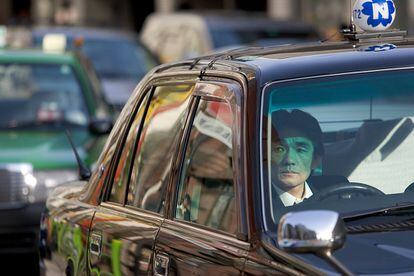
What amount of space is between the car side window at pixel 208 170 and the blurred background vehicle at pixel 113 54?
12.9 metres

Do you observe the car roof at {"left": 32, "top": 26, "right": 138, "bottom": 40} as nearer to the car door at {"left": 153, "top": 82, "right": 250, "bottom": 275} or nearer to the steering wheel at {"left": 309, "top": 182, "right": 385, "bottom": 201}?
the car door at {"left": 153, "top": 82, "right": 250, "bottom": 275}

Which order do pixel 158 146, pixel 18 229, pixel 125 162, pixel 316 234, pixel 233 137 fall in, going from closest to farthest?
pixel 316 234, pixel 233 137, pixel 158 146, pixel 125 162, pixel 18 229

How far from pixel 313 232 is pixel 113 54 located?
592 inches

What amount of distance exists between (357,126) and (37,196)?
5448 mm

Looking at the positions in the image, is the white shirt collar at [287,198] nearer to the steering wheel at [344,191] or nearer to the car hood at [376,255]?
the steering wheel at [344,191]

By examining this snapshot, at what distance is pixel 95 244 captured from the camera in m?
5.35

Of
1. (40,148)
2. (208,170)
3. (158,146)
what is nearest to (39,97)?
(40,148)

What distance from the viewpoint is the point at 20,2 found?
49312mm

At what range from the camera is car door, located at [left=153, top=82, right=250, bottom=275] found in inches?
167

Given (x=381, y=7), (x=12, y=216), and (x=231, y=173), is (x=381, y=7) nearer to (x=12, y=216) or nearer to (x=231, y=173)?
(x=231, y=173)

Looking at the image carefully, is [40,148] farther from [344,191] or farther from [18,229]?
[344,191]

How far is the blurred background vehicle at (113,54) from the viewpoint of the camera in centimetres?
1794

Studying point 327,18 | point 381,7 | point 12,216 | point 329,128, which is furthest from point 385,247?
point 327,18

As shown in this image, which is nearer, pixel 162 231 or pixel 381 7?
pixel 162 231
